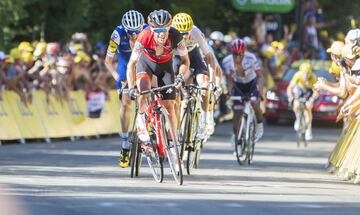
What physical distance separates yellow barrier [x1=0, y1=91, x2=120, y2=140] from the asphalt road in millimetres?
970

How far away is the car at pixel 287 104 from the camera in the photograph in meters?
33.7

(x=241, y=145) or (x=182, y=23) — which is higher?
(x=182, y=23)

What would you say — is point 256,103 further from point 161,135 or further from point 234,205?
point 234,205

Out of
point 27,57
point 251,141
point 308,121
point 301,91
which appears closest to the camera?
point 251,141

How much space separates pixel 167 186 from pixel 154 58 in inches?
62.8

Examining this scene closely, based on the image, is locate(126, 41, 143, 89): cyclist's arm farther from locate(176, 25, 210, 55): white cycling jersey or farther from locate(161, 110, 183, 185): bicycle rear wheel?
locate(176, 25, 210, 55): white cycling jersey

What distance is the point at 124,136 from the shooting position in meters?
17.9

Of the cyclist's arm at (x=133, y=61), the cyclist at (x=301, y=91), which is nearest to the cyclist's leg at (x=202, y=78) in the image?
the cyclist's arm at (x=133, y=61)

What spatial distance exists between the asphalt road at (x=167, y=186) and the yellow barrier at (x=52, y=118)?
970 millimetres

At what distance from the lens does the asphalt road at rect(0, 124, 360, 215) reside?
507 inches

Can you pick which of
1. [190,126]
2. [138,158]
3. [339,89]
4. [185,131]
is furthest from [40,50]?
[138,158]

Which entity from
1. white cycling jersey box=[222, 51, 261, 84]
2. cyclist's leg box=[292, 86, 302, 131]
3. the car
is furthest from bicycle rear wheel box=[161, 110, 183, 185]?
the car

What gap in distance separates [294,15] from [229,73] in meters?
27.6

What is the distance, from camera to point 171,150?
15.4 m
